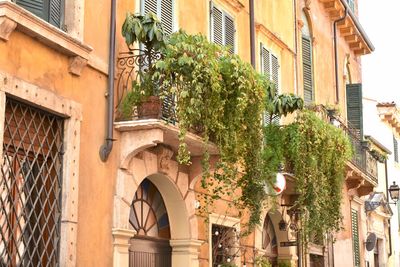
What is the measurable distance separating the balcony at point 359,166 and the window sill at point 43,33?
1009 centimetres

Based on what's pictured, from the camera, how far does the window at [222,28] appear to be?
566 inches

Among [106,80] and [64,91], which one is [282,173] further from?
[64,91]

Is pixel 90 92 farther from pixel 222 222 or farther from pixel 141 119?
pixel 222 222

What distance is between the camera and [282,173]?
48.9 ft

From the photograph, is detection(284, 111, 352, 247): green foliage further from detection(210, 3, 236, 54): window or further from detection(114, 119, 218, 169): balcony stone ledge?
detection(114, 119, 218, 169): balcony stone ledge

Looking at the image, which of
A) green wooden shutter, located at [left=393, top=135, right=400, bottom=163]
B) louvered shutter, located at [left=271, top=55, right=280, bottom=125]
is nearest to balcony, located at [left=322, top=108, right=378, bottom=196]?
louvered shutter, located at [left=271, top=55, right=280, bottom=125]

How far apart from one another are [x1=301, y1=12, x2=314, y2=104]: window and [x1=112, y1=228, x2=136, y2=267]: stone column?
976cm

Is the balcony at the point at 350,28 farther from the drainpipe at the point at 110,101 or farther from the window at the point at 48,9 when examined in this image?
the window at the point at 48,9

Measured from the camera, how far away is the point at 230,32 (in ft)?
49.5

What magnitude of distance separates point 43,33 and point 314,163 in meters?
6.98

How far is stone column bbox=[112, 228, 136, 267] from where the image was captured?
10562 mm

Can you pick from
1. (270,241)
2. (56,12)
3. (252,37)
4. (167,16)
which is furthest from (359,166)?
(56,12)

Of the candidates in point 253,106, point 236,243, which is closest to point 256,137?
point 253,106

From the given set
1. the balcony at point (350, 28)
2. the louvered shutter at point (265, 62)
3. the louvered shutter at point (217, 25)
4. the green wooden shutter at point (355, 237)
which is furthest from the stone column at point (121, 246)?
the balcony at point (350, 28)
